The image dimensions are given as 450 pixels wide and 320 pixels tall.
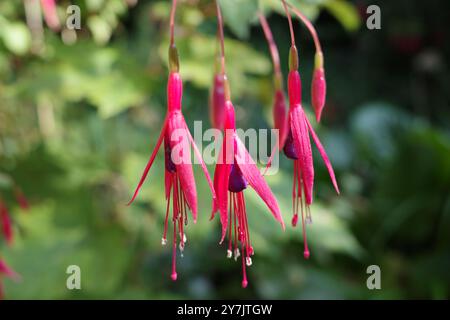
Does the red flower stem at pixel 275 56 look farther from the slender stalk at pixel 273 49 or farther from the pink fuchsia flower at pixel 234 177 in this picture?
the pink fuchsia flower at pixel 234 177

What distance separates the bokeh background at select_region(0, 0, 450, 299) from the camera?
42.4 inches

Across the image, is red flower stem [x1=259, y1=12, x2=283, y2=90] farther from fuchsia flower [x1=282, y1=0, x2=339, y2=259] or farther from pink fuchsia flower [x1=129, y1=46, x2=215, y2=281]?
pink fuchsia flower [x1=129, y1=46, x2=215, y2=281]

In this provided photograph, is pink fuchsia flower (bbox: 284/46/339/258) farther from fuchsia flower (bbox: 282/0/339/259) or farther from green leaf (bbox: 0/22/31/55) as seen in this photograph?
green leaf (bbox: 0/22/31/55)

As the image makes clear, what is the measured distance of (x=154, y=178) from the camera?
111 centimetres

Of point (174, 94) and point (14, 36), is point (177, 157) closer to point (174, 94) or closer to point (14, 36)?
point (174, 94)

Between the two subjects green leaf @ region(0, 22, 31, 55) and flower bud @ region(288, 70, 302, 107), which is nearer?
flower bud @ region(288, 70, 302, 107)

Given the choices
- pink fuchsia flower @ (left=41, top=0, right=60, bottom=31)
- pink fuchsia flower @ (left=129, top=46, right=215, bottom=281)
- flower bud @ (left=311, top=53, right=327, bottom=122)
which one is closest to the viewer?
pink fuchsia flower @ (left=129, top=46, right=215, bottom=281)

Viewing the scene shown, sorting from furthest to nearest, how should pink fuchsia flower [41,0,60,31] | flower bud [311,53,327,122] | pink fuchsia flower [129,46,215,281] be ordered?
pink fuchsia flower [41,0,60,31] → flower bud [311,53,327,122] → pink fuchsia flower [129,46,215,281]

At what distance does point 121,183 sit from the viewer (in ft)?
4.23

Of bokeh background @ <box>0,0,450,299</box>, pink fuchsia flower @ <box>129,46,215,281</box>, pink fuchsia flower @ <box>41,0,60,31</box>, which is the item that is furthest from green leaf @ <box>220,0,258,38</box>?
pink fuchsia flower @ <box>41,0,60,31</box>

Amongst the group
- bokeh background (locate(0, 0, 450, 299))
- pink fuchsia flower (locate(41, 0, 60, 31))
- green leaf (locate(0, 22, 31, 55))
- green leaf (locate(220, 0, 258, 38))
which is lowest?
bokeh background (locate(0, 0, 450, 299))

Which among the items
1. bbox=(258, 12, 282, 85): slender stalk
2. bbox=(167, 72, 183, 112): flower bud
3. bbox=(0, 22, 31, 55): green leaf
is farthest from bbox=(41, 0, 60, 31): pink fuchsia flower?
bbox=(167, 72, 183, 112): flower bud

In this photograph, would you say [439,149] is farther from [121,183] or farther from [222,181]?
[222,181]

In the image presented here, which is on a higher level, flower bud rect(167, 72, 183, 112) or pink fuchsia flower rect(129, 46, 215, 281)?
flower bud rect(167, 72, 183, 112)
